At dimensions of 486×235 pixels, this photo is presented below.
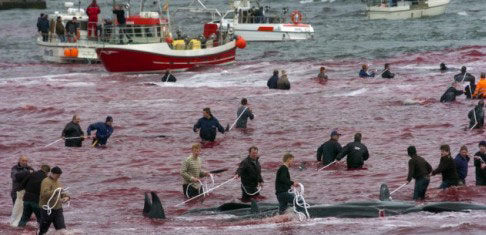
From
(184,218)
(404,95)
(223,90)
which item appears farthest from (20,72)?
(184,218)

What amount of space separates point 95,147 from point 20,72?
75.1ft

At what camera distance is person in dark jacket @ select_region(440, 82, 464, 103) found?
37703mm

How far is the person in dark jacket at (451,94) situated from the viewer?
37.7m

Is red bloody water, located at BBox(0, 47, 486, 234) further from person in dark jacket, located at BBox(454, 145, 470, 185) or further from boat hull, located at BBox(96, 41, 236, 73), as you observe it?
boat hull, located at BBox(96, 41, 236, 73)

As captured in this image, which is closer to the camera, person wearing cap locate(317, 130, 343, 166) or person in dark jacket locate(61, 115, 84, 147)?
person wearing cap locate(317, 130, 343, 166)

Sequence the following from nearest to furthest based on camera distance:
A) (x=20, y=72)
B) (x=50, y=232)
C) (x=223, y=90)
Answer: (x=50, y=232), (x=223, y=90), (x=20, y=72)

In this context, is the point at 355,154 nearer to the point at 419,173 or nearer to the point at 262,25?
the point at 419,173

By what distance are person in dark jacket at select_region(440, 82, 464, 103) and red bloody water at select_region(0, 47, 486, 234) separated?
0.30 m

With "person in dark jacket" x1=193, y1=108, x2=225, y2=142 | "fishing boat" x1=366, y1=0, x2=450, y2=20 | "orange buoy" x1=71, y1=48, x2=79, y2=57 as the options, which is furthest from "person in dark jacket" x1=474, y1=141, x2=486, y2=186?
"fishing boat" x1=366, y1=0, x2=450, y2=20

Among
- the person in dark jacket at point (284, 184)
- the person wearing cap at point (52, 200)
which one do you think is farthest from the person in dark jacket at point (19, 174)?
the person in dark jacket at point (284, 184)

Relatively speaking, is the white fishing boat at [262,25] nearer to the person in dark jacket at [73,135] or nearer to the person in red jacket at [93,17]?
the person in red jacket at [93,17]

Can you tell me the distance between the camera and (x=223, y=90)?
4450 centimetres

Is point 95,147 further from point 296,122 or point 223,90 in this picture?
point 223,90

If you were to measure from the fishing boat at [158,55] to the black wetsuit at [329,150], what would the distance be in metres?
23.1
